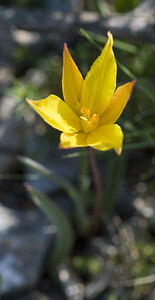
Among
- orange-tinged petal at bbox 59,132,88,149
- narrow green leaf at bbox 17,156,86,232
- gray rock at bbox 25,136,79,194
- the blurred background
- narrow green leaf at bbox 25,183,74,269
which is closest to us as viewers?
orange-tinged petal at bbox 59,132,88,149

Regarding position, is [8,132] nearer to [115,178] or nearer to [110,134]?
[115,178]

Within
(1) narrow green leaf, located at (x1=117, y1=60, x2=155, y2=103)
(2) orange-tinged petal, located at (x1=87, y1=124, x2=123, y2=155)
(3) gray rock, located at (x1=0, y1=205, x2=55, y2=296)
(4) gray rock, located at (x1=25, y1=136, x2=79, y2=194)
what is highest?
(2) orange-tinged petal, located at (x1=87, y1=124, x2=123, y2=155)

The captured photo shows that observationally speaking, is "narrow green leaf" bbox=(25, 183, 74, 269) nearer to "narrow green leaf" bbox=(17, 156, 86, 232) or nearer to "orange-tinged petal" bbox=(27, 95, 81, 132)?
"narrow green leaf" bbox=(17, 156, 86, 232)

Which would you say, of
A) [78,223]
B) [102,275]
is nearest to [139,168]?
[78,223]

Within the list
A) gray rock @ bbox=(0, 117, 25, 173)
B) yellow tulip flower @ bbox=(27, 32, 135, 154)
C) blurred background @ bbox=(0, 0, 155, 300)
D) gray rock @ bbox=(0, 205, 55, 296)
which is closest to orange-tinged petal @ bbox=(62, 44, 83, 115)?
yellow tulip flower @ bbox=(27, 32, 135, 154)

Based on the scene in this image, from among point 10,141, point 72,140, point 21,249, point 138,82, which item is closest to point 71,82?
point 72,140

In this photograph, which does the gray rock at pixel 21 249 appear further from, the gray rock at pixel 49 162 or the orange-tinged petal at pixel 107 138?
the orange-tinged petal at pixel 107 138

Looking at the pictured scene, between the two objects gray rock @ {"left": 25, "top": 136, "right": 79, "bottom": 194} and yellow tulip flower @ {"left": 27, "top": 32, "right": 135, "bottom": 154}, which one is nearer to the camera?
yellow tulip flower @ {"left": 27, "top": 32, "right": 135, "bottom": 154}
